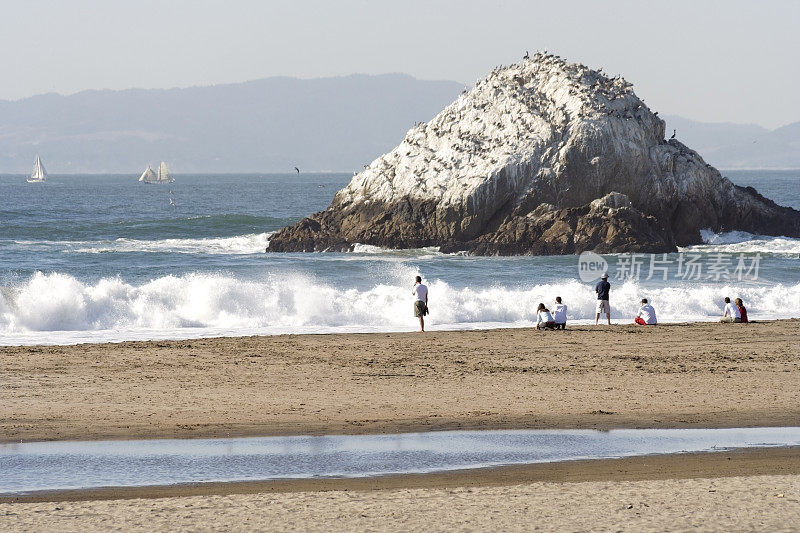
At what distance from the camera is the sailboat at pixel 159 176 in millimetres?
172750

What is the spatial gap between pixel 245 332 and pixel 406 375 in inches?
247

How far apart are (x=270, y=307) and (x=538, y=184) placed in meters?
16.9

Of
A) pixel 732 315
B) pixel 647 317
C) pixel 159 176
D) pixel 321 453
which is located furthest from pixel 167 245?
pixel 159 176

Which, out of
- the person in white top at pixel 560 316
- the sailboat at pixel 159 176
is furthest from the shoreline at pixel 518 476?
the sailboat at pixel 159 176

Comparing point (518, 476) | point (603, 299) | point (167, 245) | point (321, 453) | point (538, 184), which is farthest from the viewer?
point (167, 245)

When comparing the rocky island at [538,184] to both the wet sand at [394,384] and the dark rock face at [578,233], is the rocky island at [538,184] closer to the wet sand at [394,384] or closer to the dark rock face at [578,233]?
the dark rock face at [578,233]

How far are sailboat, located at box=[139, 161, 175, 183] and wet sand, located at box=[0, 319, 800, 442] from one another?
A: 522ft

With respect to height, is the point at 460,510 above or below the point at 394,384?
below

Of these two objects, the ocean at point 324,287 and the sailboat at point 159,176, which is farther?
the sailboat at point 159,176

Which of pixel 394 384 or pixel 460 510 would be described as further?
pixel 394 384

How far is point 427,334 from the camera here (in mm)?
19500

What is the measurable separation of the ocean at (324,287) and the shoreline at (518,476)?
1035cm

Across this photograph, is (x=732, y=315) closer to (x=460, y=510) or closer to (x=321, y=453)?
(x=321, y=453)

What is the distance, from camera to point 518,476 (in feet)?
Result: 31.2
